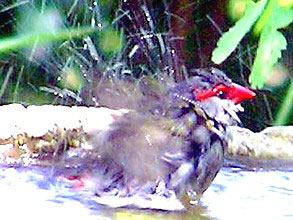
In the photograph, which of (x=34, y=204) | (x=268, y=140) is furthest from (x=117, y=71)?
(x=34, y=204)

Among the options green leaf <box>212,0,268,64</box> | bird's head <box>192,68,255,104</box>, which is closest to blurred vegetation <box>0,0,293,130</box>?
bird's head <box>192,68,255,104</box>

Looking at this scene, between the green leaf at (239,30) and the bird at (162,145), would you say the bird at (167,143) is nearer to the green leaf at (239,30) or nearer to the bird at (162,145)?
the bird at (162,145)

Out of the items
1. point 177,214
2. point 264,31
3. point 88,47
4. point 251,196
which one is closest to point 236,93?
point 251,196

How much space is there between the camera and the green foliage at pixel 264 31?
1341mm

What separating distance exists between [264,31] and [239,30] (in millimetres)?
37

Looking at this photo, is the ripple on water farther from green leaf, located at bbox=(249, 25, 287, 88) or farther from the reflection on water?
green leaf, located at bbox=(249, 25, 287, 88)

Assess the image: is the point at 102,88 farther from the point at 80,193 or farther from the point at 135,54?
the point at 135,54

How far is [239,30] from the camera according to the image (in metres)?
1.34

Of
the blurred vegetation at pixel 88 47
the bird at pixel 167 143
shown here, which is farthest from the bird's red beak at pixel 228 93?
the blurred vegetation at pixel 88 47

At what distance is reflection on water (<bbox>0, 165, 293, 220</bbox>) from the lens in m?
2.05

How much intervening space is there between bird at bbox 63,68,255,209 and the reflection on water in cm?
7

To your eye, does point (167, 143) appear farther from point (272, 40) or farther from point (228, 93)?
point (272, 40)

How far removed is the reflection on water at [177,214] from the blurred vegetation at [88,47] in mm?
1279

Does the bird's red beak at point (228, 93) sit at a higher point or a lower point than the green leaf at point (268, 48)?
lower
